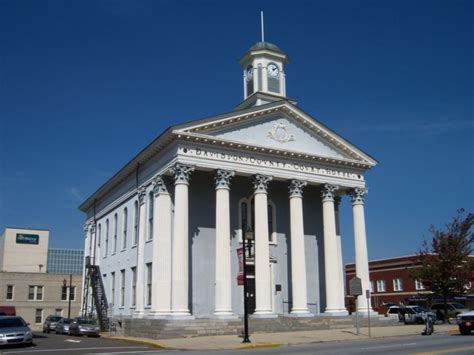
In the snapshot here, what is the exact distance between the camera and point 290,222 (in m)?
37.1

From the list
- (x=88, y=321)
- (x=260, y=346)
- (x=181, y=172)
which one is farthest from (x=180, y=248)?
(x=88, y=321)

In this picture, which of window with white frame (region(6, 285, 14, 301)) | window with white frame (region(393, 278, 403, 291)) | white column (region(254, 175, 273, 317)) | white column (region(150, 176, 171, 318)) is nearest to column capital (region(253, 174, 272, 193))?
white column (region(254, 175, 273, 317))

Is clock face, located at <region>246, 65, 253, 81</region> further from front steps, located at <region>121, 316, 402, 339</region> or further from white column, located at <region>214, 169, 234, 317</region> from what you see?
front steps, located at <region>121, 316, 402, 339</region>

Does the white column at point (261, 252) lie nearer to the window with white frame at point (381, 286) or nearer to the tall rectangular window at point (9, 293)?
the window with white frame at point (381, 286)

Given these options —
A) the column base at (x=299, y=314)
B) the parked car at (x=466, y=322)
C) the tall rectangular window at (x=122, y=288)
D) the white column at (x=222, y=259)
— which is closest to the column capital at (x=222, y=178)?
the white column at (x=222, y=259)

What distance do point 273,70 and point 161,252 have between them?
17.6 meters

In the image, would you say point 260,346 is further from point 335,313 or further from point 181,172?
point 335,313

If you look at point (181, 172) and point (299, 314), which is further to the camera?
point (299, 314)

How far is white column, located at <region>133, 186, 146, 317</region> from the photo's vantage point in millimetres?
36191

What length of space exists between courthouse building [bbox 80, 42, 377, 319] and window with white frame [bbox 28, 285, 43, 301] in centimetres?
2815

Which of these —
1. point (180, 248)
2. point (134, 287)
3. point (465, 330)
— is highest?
point (180, 248)

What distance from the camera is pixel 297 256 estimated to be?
35.0m

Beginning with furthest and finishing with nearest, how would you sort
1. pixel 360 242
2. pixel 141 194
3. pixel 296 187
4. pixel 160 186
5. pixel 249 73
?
pixel 249 73, pixel 141 194, pixel 360 242, pixel 296 187, pixel 160 186

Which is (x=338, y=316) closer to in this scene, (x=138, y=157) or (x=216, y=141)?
(x=216, y=141)
